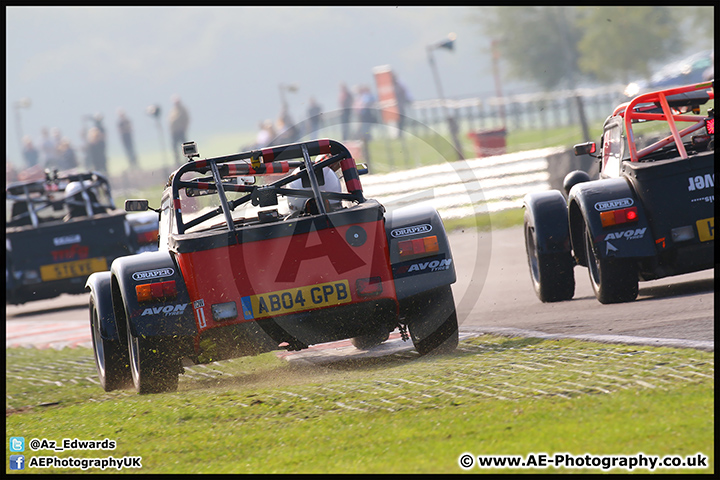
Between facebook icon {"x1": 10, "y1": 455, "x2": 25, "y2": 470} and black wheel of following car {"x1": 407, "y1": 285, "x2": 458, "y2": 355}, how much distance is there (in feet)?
9.11

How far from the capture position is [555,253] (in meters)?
8.65

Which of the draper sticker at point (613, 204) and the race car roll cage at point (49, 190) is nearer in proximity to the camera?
the draper sticker at point (613, 204)

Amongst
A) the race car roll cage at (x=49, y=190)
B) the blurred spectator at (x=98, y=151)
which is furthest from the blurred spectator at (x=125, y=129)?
the race car roll cage at (x=49, y=190)

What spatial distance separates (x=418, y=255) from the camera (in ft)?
22.0

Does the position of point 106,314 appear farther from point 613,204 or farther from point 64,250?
point 64,250

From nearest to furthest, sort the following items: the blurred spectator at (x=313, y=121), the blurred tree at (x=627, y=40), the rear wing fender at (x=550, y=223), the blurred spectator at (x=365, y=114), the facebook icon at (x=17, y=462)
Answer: the facebook icon at (x=17, y=462) → the rear wing fender at (x=550, y=223) → the blurred spectator at (x=313, y=121) → the blurred spectator at (x=365, y=114) → the blurred tree at (x=627, y=40)

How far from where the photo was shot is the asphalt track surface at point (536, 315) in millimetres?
6516

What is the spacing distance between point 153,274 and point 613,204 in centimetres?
368

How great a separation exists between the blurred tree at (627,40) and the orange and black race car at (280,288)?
1763 inches

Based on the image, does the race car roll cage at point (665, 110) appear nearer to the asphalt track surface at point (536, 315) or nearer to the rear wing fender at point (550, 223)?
the rear wing fender at point (550, 223)

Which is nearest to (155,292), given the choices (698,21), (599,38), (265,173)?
(265,173)

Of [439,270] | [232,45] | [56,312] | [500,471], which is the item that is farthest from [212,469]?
[232,45]

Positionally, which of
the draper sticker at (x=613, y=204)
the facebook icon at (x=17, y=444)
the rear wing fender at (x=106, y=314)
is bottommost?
the facebook icon at (x=17, y=444)

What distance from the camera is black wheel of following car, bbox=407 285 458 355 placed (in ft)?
22.3
